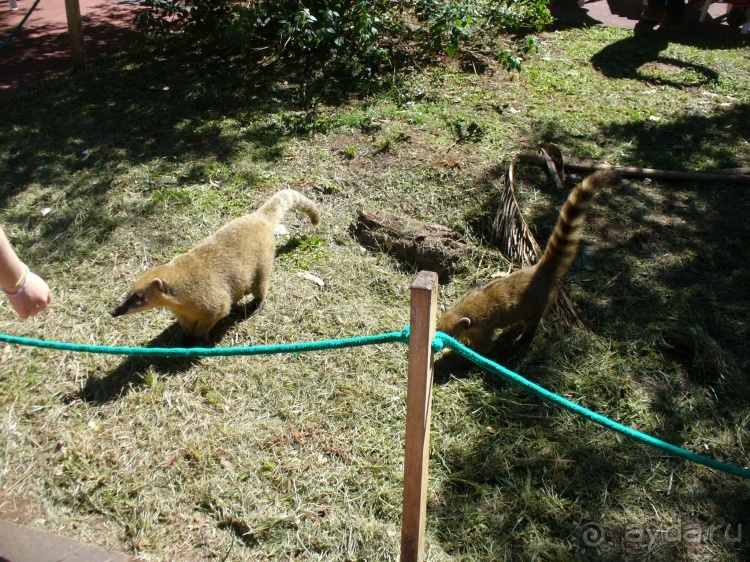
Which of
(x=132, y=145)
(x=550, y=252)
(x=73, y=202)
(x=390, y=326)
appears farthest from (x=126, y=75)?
(x=550, y=252)

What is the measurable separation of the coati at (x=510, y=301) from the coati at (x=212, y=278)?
5.00ft

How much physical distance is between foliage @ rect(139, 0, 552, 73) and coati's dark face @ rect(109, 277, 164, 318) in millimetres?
4922

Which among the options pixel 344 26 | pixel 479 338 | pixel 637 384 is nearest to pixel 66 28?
pixel 344 26

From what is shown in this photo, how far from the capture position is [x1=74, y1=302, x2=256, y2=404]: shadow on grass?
3.86 m

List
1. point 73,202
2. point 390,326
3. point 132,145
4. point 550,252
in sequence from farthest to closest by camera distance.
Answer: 1. point 132,145
2. point 73,202
3. point 390,326
4. point 550,252

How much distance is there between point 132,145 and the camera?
6.58 meters

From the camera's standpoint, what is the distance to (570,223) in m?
3.78

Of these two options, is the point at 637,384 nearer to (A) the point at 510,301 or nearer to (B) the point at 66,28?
(A) the point at 510,301

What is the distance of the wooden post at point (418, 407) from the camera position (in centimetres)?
224

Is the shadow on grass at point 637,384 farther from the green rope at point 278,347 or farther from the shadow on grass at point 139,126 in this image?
the shadow on grass at point 139,126

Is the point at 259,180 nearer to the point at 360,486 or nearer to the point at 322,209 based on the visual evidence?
the point at 322,209

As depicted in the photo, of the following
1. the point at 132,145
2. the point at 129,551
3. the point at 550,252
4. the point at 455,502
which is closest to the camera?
the point at 129,551

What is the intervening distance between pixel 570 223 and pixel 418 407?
2030 millimetres

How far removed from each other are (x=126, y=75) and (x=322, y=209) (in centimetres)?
472
